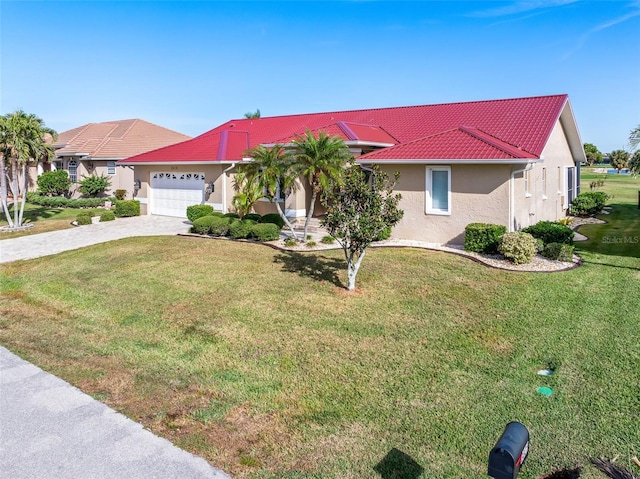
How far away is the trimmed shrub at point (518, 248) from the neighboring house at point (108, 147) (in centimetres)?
2639

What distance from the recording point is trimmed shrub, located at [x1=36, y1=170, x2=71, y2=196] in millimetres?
33312

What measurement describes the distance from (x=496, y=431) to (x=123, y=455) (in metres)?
4.26

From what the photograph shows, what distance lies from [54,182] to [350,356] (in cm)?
3299

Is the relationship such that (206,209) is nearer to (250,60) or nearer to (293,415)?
(250,60)

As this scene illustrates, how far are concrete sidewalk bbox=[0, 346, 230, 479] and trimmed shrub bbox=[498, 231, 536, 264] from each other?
11.0 meters

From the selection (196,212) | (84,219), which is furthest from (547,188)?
(84,219)

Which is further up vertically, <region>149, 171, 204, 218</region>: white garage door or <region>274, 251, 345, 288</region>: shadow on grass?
<region>149, 171, 204, 218</region>: white garage door

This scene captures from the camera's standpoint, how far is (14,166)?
71.1 ft

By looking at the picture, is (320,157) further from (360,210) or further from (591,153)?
(591,153)

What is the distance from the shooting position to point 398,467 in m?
4.83

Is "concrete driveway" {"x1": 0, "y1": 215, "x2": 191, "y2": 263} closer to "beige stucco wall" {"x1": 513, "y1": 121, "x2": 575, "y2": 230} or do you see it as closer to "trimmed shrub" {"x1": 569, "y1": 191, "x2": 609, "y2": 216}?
"beige stucco wall" {"x1": 513, "y1": 121, "x2": 575, "y2": 230}

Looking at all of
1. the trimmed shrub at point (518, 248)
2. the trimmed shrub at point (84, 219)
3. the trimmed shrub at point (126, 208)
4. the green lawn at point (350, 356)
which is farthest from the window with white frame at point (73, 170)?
the trimmed shrub at point (518, 248)

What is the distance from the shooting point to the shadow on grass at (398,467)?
4691mm

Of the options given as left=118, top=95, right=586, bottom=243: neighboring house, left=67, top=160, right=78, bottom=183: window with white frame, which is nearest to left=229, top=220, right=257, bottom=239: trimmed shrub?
left=118, top=95, right=586, bottom=243: neighboring house
